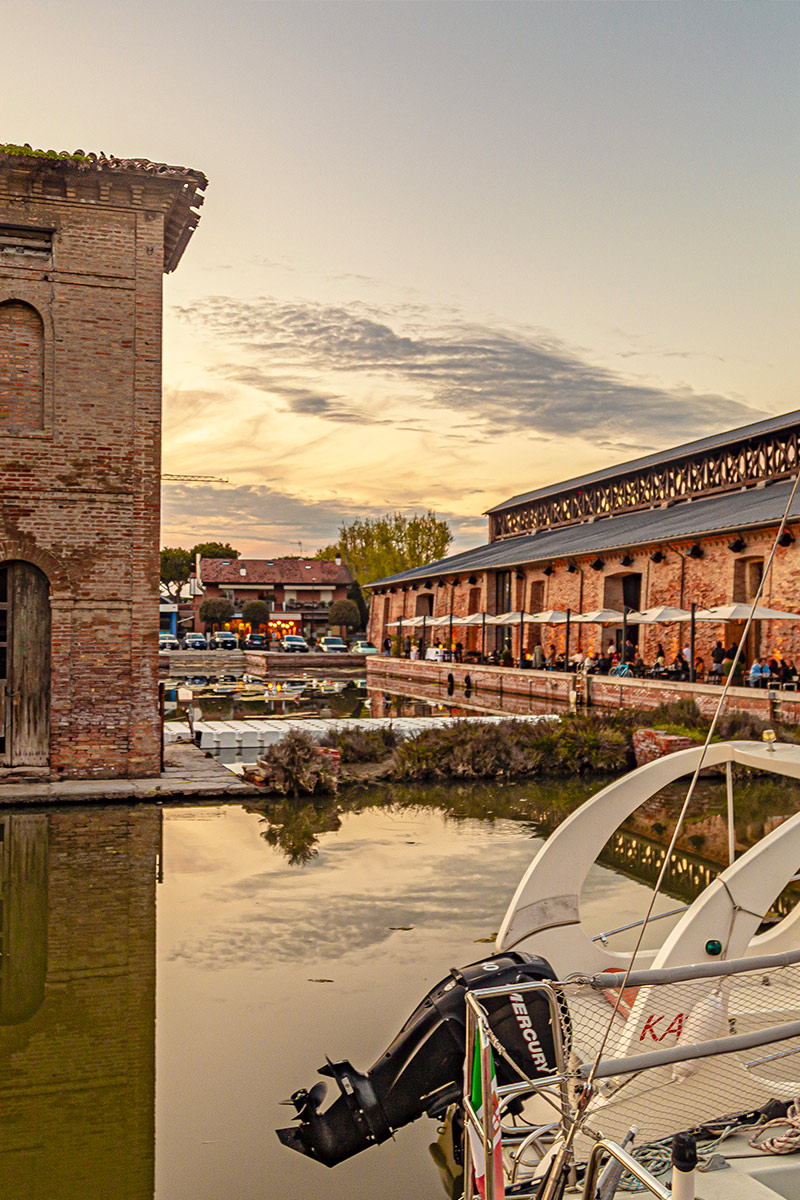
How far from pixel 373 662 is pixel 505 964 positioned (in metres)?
45.2

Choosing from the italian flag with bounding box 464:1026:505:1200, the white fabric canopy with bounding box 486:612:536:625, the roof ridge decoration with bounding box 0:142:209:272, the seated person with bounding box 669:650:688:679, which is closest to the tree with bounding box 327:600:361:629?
the white fabric canopy with bounding box 486:612:536:625

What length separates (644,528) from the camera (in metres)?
A: 33.2

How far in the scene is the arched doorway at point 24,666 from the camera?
1291cm

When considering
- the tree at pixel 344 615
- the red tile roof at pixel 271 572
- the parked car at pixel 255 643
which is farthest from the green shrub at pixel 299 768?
the red tile roof at pixel 271 572

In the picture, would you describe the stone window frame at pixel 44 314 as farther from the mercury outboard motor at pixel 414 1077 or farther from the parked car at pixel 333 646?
the parked car at pixel 333 646

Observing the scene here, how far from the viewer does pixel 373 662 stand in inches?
1959

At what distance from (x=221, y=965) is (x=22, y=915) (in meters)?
2.19

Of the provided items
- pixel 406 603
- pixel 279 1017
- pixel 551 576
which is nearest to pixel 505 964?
pixel 279 1017

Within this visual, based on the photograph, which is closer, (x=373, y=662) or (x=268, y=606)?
(x=373, y=662)

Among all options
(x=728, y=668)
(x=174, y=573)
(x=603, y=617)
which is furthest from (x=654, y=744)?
(x=174, y=573)

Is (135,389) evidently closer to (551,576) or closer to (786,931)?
(786,931)

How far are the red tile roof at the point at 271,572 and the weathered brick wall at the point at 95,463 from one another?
237 ft

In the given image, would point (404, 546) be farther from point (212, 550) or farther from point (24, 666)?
point (24, 666)

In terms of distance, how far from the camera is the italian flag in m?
3.07
